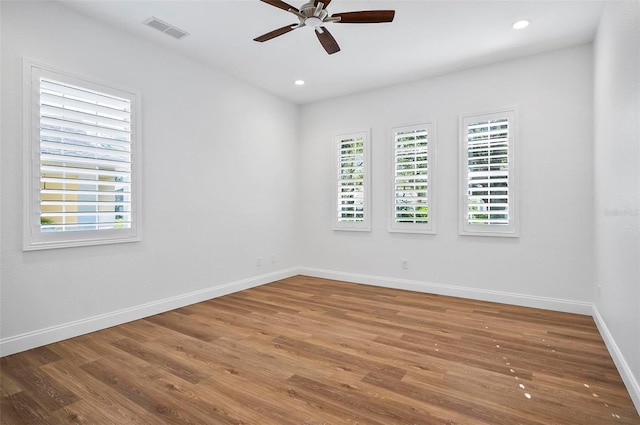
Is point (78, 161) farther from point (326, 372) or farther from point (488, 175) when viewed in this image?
point (488, 175)

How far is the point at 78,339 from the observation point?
2.99m

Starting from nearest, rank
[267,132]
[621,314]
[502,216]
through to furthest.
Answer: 1. [621,314]
2. [502,216]
3. [267,132]

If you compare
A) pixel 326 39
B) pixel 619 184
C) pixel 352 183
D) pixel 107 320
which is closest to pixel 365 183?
pixel 352 183

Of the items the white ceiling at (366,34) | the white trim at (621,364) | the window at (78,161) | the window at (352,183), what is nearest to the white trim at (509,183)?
the white ceiling at (366,34)

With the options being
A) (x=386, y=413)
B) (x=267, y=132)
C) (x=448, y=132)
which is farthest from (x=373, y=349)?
(x=267, y=132)

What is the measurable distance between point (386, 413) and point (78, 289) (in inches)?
113

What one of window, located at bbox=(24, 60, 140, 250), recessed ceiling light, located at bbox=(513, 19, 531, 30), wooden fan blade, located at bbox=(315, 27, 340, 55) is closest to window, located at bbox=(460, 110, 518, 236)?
recessed ceiling light, located at bbox=(513, 19, 531, 30)

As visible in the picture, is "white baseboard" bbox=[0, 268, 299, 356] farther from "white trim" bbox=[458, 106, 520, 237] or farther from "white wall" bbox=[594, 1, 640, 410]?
"white wall" bbox=[594, 1, 640, 410]

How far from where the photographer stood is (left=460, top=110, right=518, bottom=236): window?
401cm

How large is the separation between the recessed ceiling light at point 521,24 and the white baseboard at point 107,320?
4331mm

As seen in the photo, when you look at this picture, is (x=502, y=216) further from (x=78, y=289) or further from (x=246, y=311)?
(x=78, y=289)

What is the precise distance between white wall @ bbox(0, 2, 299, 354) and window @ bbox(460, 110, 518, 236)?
109 inches

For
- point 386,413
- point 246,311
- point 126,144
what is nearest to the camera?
point 386,413

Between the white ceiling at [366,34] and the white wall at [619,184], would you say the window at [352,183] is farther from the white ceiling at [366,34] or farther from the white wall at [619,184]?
the white wall at [619,184]
